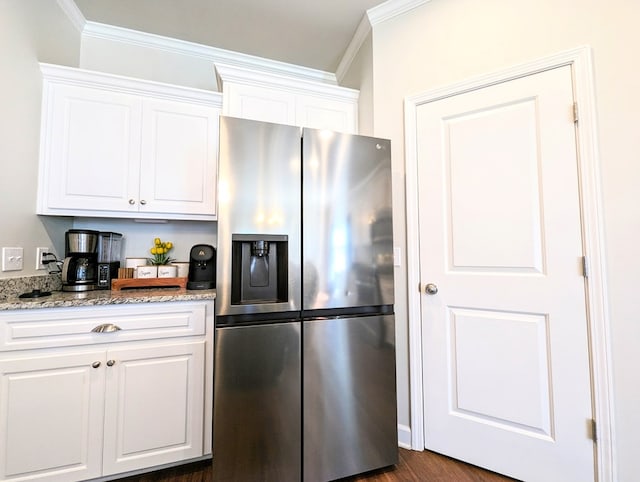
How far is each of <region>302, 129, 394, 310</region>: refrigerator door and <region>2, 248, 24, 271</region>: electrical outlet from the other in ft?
5.00

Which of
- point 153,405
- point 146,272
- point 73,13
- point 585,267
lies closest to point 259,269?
point 153,405

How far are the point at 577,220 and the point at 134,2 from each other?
9.63ft

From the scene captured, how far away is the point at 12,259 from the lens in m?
1.49

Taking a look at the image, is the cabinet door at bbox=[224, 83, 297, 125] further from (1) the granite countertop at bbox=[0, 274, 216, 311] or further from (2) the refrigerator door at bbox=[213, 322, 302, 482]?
(2) the refrigerator door at bbox=[213, 322, 302, 482]

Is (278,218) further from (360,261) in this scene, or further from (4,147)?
(4,147)

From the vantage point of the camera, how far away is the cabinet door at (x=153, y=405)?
1387 mm

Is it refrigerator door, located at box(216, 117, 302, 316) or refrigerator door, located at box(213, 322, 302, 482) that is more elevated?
refrigerator door, located at box(216, 117, 302, 316)

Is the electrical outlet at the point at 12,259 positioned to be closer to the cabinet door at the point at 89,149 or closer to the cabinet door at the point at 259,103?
the cabinet door at the point at 89,149

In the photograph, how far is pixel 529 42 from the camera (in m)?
1.50

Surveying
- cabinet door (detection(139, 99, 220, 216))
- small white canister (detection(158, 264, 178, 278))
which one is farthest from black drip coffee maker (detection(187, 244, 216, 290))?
cabinet door (detection(139, 99, 220, 216))

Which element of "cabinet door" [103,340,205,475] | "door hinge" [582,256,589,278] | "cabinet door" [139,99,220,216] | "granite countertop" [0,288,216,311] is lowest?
"cabinet door" [103,340,205,475]

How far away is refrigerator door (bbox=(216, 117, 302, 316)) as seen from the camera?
129 centimetres

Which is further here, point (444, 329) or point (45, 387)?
point (444, 329)

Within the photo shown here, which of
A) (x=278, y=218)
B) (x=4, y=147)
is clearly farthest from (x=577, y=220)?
(x=4, y=147)
